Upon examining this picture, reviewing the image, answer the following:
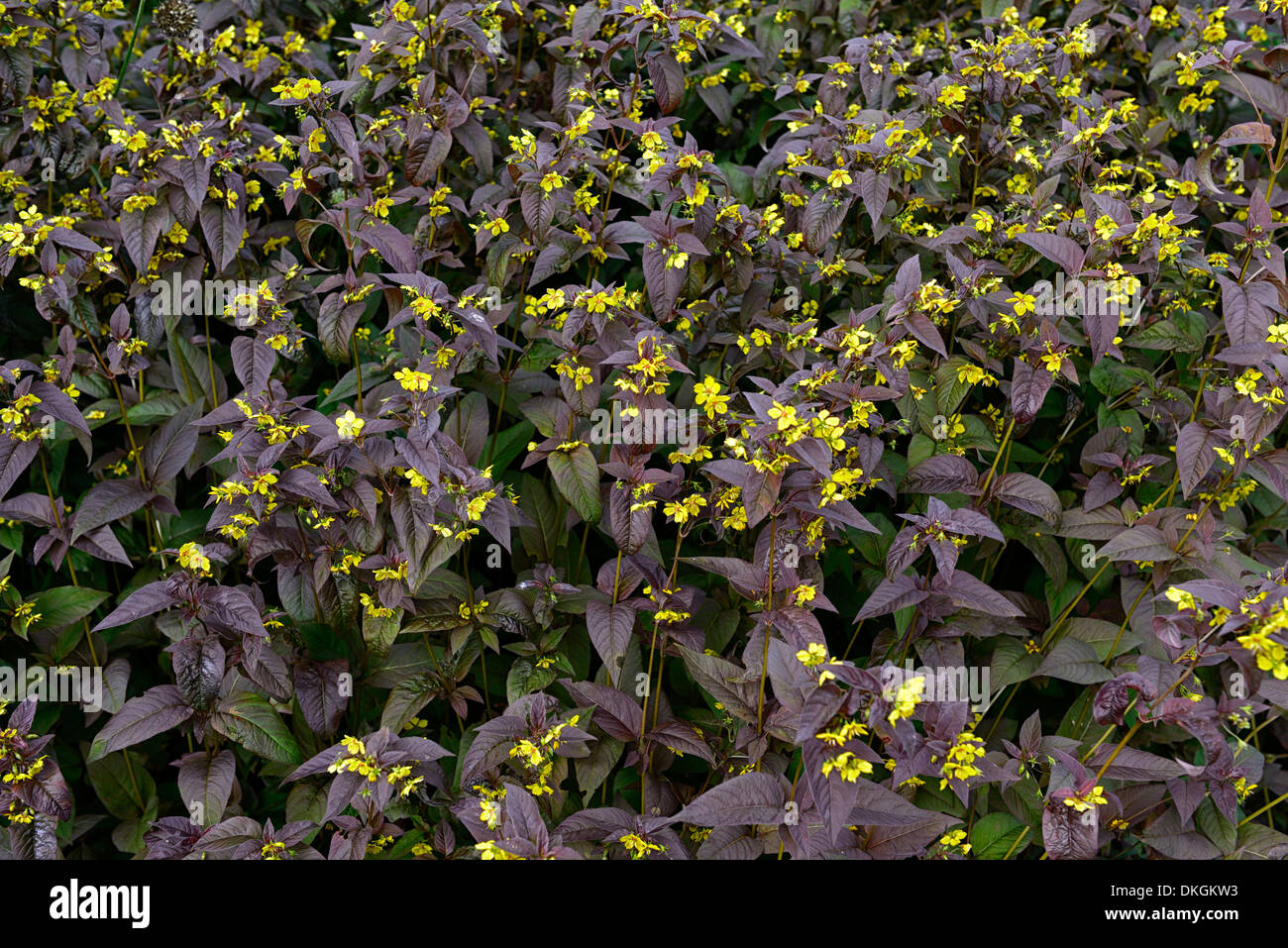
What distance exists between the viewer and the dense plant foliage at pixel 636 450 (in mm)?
2057

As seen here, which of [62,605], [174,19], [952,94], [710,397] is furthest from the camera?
[174,19]

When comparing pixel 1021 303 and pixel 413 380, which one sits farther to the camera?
pixel 1021 303

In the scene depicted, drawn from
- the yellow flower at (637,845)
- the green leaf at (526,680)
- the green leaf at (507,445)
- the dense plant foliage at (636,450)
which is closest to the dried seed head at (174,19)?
the dense plant foliage at (636,450)

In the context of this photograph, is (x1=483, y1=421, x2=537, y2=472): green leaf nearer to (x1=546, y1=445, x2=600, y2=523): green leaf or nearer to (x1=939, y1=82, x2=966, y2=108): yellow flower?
(x1=546, y1=445, x2=600, y2=523): green leaf

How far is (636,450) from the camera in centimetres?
224

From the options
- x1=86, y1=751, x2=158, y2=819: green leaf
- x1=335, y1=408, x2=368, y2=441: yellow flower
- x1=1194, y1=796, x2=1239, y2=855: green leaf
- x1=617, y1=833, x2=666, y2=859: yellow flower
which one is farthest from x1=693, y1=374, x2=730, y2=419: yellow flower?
x1=86, y1=751, x2=158, y2=819: green leaf

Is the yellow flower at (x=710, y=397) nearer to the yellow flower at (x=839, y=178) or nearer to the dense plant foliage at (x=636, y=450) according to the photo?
the dense plant foliage at (x=636, y=450)

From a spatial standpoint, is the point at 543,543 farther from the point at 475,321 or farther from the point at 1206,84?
the point at 1206,84

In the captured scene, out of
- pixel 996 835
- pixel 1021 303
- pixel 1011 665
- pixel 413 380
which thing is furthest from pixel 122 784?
pixel 1021 303

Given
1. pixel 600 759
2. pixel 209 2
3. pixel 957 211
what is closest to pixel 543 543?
pixel 600 759

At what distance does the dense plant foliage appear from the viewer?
206cm

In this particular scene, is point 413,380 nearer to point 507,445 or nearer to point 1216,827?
point 507,445

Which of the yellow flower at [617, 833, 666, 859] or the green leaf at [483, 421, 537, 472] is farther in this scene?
the green leaf at [483, 421, 537, 472]

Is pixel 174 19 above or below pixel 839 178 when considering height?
above
